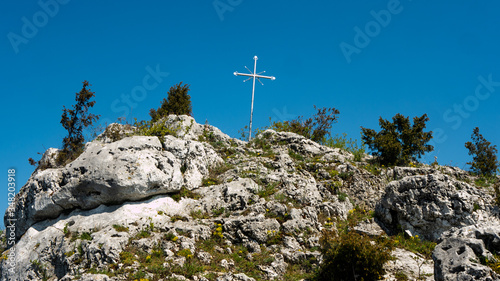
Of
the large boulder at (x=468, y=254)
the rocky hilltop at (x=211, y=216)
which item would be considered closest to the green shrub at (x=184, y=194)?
the rocky hilltop at (x=211, y=216)

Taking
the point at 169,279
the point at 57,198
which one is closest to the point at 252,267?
the point at 169,279

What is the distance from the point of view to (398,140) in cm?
2238

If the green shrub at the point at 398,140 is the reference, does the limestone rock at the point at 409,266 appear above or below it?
below

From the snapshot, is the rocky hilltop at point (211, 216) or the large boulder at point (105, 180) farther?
the large boulder at point (105, 180)

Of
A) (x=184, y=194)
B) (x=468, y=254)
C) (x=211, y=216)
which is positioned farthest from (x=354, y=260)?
(x=184, y=194)

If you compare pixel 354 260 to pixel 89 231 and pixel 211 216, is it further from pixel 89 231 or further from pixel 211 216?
pixel 89 231

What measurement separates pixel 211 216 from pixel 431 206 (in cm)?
864

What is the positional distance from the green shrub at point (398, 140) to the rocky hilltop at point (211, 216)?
6.97 feet

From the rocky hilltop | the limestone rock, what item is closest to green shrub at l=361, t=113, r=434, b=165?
the rocky hilltop

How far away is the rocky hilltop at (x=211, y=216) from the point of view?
42.8 ft

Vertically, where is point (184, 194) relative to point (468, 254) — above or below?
above

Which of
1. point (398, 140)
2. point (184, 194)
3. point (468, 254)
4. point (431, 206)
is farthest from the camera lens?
point (398, 140)

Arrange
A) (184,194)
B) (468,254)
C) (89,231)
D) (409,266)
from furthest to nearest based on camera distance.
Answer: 1. (184,194)
2. (89,231)
3. (409,266)
4. (468,254)

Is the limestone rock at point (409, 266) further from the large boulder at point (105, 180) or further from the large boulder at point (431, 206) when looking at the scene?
the large boulder at point (105, 180)
